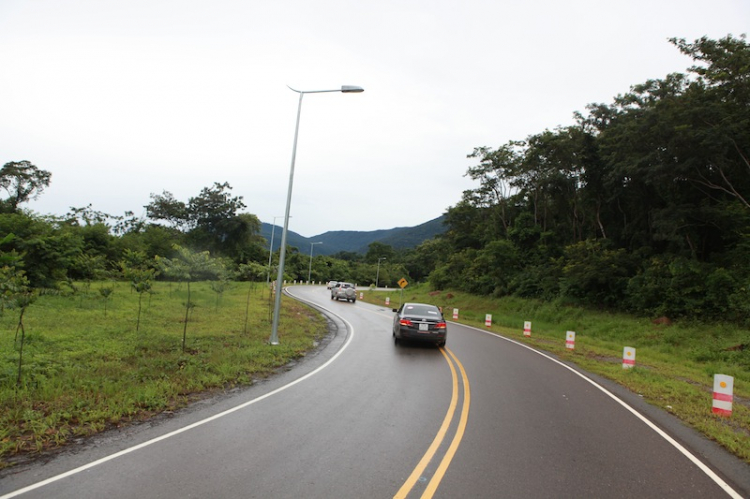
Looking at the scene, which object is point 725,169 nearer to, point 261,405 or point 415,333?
point 415,333

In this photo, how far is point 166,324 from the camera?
1558 centimetres

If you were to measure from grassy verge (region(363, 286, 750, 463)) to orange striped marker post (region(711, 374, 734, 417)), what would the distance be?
144 mm

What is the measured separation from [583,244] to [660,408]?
2385cm

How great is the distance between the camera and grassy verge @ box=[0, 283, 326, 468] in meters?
5.79

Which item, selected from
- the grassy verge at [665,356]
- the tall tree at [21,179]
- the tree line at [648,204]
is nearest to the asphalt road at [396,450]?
the grassy verge at [665,356]

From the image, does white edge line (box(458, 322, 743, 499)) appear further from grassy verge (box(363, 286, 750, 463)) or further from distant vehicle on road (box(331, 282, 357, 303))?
distant vehicle on road (box(331, 282, 357, 303))

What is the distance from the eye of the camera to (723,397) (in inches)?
302

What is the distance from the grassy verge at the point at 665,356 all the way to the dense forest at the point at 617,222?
1.85m

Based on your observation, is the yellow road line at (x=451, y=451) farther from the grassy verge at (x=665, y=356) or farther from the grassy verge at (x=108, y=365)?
the grassy verge at (x=108, y=365)

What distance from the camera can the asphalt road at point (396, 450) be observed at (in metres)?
4.13

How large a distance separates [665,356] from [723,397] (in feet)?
34.4

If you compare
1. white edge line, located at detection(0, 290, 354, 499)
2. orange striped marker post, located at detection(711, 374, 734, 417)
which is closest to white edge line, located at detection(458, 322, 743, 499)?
orange striped marker post, located at detection(711, 374, 734, 417)

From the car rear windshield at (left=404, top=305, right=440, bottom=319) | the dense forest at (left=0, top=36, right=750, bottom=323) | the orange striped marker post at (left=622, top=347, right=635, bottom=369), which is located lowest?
the orange striped marker post at (left=622, top=347, right=635, bottom=369)

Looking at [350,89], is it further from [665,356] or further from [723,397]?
[665,356]
